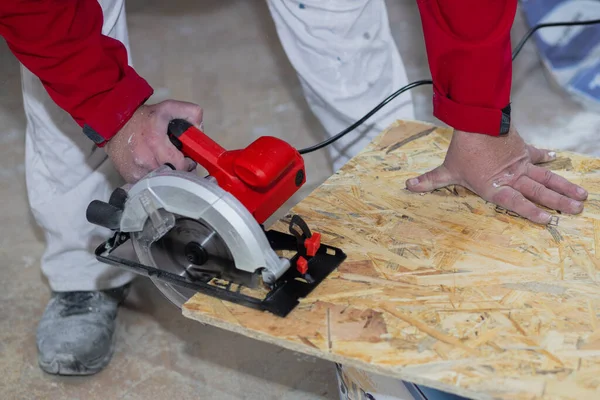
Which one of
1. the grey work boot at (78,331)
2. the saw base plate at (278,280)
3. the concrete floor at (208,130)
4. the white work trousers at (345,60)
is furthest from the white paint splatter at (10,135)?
the saw base plate at (278,280)

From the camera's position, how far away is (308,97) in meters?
1.85

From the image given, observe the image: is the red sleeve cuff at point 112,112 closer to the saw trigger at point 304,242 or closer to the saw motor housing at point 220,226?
the saw motor housing at point 220,226

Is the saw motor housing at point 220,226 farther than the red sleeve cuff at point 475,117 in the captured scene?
No

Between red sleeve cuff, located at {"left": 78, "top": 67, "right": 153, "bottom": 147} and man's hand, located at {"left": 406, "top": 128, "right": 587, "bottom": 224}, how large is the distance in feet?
1.88

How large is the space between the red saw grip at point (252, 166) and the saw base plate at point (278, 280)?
3.7 inches

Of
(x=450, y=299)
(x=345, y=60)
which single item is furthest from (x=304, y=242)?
(x=345, y=60)

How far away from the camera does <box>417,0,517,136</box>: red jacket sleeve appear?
1125 millimetres

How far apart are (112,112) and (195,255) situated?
0.99ft

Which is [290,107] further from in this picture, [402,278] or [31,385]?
[402,278]

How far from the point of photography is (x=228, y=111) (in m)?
2.66

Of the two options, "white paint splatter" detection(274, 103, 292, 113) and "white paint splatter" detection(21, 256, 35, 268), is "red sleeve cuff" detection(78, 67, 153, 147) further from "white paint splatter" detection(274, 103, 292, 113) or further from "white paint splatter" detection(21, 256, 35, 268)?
"white paint splatter" detection(274, 103, 292, 113)

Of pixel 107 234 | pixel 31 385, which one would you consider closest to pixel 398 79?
pixel 107 234

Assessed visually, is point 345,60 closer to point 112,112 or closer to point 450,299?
point 112,112

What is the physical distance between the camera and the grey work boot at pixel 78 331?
1648mm
